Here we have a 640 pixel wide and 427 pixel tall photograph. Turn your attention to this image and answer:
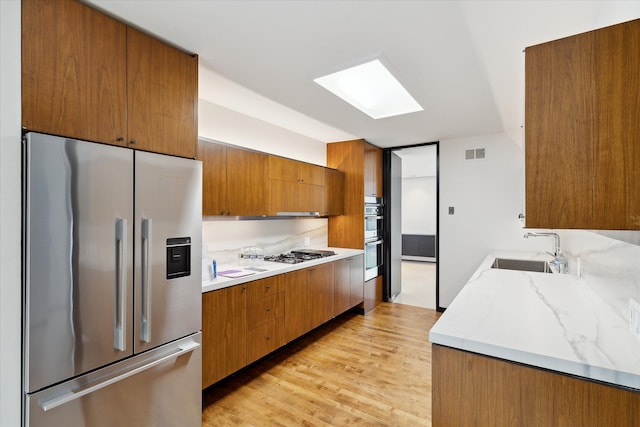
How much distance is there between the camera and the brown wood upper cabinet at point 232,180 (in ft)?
8.54

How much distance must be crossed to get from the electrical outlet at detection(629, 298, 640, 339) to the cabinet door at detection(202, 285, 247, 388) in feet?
7.41

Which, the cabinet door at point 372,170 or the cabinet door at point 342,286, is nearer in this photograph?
the cabinet door at point 342,286

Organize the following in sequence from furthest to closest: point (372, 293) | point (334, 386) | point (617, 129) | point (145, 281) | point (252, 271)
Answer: point (372, 293) < point (252, 271) < point (334, 386) < point (145, 281) < point (617, 129)

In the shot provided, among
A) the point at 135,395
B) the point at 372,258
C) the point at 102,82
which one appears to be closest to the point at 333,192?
the point at 372,258

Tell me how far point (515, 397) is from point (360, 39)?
1930mm

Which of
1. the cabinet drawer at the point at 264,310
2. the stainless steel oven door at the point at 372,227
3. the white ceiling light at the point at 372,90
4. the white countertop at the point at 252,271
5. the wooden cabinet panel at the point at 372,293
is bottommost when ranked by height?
the wooden cabinet panel at the point at 372,293

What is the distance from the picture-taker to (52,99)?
4.74 feet

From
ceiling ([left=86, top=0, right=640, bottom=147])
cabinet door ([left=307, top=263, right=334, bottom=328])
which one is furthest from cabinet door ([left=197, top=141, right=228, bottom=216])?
cabinet door ([left=307, top=263, right=334, bottom=328])

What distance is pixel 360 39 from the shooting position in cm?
187

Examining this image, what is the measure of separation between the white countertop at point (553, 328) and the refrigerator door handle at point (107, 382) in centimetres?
149

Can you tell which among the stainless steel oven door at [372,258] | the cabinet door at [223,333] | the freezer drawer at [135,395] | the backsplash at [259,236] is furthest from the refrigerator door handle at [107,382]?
the stainless steel oven door at [372,258]

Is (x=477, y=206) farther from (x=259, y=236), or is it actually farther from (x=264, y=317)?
(x=264, y=317)

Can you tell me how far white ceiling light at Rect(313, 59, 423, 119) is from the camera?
2403 mm

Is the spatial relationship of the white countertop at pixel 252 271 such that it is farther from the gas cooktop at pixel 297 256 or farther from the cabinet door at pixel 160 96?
the cabinet door at pixel 160 96
